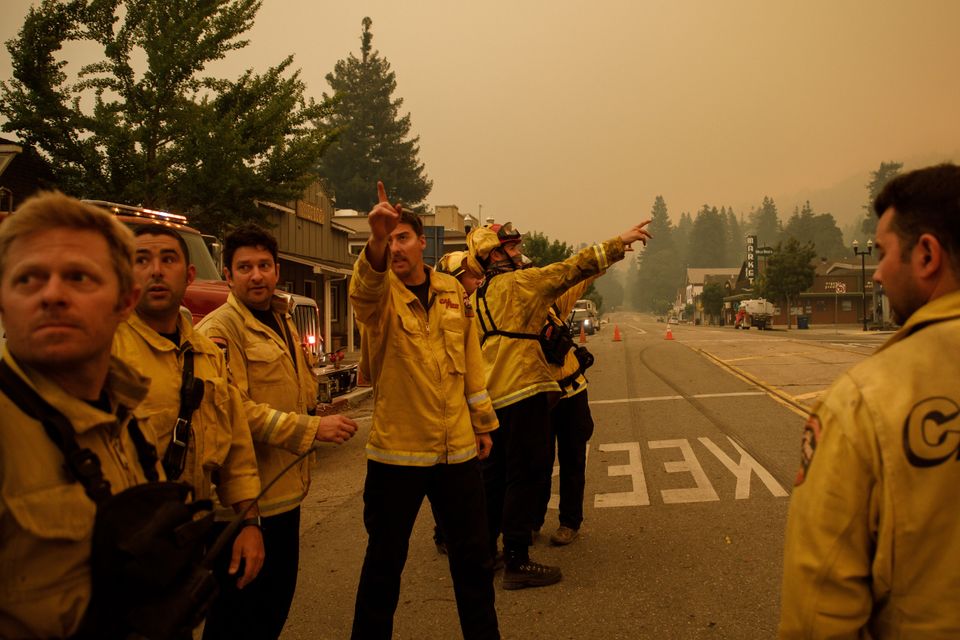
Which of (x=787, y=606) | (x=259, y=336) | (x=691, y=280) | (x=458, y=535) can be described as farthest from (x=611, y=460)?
(x=691, y=280)

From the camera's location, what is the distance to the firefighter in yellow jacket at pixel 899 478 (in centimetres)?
151

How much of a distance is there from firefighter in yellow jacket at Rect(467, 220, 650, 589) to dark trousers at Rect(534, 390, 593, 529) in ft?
1.46

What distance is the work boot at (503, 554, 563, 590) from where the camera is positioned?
435 cm

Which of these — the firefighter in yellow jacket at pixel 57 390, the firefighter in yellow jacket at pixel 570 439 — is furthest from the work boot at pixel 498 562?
the firefighter in yellow jacket at pixel 57 390

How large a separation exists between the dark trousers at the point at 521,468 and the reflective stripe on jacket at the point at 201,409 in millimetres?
2103

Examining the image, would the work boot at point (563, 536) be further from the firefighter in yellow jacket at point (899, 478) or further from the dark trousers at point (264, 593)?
the firefighter in yellow jacket at point (899, 478)

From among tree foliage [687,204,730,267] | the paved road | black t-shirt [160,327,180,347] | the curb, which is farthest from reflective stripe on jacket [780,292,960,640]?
tree foliage [687,204,730,267]

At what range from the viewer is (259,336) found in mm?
3094

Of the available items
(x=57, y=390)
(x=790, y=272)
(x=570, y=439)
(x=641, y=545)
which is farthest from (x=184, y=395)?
(x=790, y=272)

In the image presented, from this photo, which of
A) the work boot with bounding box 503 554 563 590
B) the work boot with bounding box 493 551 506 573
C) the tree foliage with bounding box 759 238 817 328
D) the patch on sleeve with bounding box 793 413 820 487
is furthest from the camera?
the tree foliage with bounding box 759 238 817 328

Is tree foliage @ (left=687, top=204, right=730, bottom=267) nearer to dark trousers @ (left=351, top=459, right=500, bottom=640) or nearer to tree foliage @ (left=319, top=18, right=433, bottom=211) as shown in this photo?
tree foliage @ (left=319, top=18, right=433, bottom=211)

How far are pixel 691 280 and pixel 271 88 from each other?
5144 inches

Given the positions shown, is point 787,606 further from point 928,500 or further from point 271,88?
point 271,88

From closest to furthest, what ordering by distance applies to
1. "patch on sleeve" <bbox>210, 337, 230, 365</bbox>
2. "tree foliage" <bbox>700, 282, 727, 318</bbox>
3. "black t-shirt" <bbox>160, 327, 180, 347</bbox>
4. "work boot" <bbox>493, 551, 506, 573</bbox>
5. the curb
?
Result: "black t-shirt" <bbox>160, 327, 180, 347</bbox> < "patch on sleeve" <bbox>210, 337, 230, 365</bbox> < "work boot" <bbox>493, 551, 506, 573</bbox> < the curb < "tree foliage" <bbox>700, 282, 727, 318</bbox>
